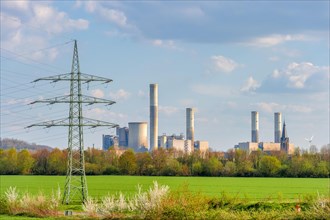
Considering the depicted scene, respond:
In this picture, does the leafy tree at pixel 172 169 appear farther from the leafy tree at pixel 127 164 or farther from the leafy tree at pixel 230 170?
the leafy tree at pixel 230 170

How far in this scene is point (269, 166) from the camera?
12388cm

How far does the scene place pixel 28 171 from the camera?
128250 mm

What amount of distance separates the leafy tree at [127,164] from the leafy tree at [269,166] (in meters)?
25.8

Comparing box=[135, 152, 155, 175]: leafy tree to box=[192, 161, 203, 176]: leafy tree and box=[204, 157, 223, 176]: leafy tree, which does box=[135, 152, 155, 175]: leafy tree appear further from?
box=[204, 157, 223, 176]: leafy tree

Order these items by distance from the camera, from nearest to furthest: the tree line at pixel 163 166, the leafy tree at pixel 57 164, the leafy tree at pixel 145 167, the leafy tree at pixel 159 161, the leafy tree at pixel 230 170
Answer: the tree line at pixel 163 166 < the leafy tree at pixel 57 164 < the leafy tree at pixel 159 161 < the leafy tree at pixel 145 167 < the leafy tree at pixel 230 170

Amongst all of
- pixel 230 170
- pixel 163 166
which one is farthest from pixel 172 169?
pixel 230 170

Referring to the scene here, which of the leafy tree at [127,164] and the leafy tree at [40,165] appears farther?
the leafy tree at [40,165]

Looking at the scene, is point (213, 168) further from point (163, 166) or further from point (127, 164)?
point (127, 164)

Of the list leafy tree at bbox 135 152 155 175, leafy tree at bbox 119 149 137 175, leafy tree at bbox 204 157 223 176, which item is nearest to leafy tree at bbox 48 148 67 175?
leafy tree at bbox 119 149 137 175

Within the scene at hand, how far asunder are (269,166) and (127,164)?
2849 centimetres

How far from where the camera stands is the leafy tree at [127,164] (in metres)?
126

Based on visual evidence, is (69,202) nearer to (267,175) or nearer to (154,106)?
(267,175)

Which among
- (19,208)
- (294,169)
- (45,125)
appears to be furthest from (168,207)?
(294,169)

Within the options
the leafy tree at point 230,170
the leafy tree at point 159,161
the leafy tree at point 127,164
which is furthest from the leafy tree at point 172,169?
the leafy tree at point 230,170
